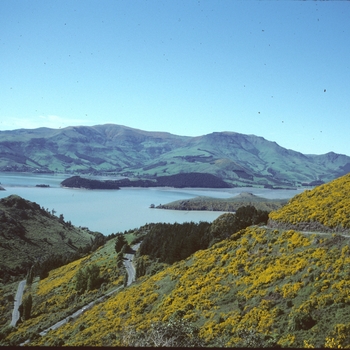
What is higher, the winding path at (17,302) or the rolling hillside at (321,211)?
the rolling hillside at (321,211)

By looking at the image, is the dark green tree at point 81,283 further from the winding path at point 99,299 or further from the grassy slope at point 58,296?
the winding path at point 99,299

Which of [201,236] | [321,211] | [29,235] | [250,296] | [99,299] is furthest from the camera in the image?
[29,235]

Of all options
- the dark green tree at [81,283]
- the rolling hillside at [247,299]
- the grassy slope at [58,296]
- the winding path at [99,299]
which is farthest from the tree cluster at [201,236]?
the dark green tree at [81,283]

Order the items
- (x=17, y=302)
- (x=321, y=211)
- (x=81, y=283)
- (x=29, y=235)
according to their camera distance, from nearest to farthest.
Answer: (x=321, y=211), (x=81, y=283), (x=17, y=302), (x=29, y=235)

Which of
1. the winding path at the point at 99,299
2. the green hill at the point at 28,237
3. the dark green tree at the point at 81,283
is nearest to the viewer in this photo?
the winding path at the point at 99,299

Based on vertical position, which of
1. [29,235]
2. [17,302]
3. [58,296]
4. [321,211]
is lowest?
[29,235]

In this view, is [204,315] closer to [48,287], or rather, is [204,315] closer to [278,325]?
[278,325]

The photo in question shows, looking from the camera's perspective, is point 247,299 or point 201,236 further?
point 201,236

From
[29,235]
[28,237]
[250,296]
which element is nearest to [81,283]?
[250,296]

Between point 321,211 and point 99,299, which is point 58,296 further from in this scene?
point 321,211
